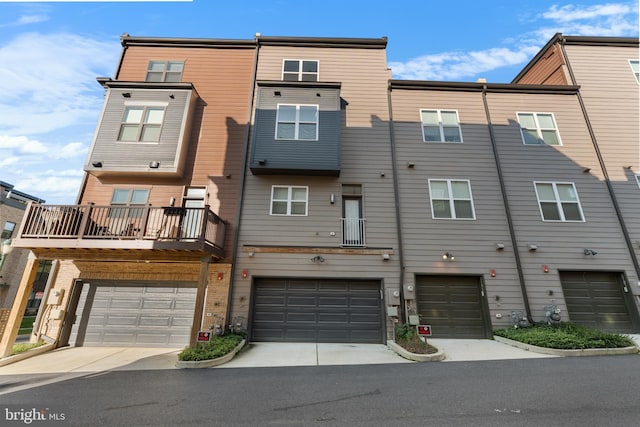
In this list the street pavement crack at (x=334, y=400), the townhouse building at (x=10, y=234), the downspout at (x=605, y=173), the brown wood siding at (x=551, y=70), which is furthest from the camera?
the townhouse building at (x=10, y=234)

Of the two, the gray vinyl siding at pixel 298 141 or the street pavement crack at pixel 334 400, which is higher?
the gray vinyl siding at pixel 298 141

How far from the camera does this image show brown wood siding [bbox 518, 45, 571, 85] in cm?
1225

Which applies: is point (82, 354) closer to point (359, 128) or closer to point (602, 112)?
point (359, 128)

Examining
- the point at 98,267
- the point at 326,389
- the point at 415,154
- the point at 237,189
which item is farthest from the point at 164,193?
the point at 415,154

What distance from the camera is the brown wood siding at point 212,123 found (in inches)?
395

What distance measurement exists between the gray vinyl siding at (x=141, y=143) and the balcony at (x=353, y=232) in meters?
6.31

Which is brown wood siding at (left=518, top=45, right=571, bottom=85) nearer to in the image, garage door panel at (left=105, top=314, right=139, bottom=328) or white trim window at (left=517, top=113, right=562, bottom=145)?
white trim window at (left=517, top=113, right=562, bottom=145)

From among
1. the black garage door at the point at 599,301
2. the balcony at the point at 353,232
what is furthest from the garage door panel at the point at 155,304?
the black garage door at the point at 599,301

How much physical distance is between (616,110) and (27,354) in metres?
22.3

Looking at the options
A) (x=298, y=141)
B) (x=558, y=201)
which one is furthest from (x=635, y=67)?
(x=298, y=141)

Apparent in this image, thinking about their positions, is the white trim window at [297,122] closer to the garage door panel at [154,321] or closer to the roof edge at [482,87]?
the roof edge at [482,87]

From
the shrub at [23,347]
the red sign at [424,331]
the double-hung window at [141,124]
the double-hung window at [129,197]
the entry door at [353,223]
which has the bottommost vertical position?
the shrub at [23,347]

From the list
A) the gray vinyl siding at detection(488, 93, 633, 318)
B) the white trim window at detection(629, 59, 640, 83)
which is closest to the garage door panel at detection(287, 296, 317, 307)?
the gray vinyl siding at detection(488, 93, 633, 318)

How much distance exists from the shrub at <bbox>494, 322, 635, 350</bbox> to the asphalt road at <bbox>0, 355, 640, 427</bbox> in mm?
787
